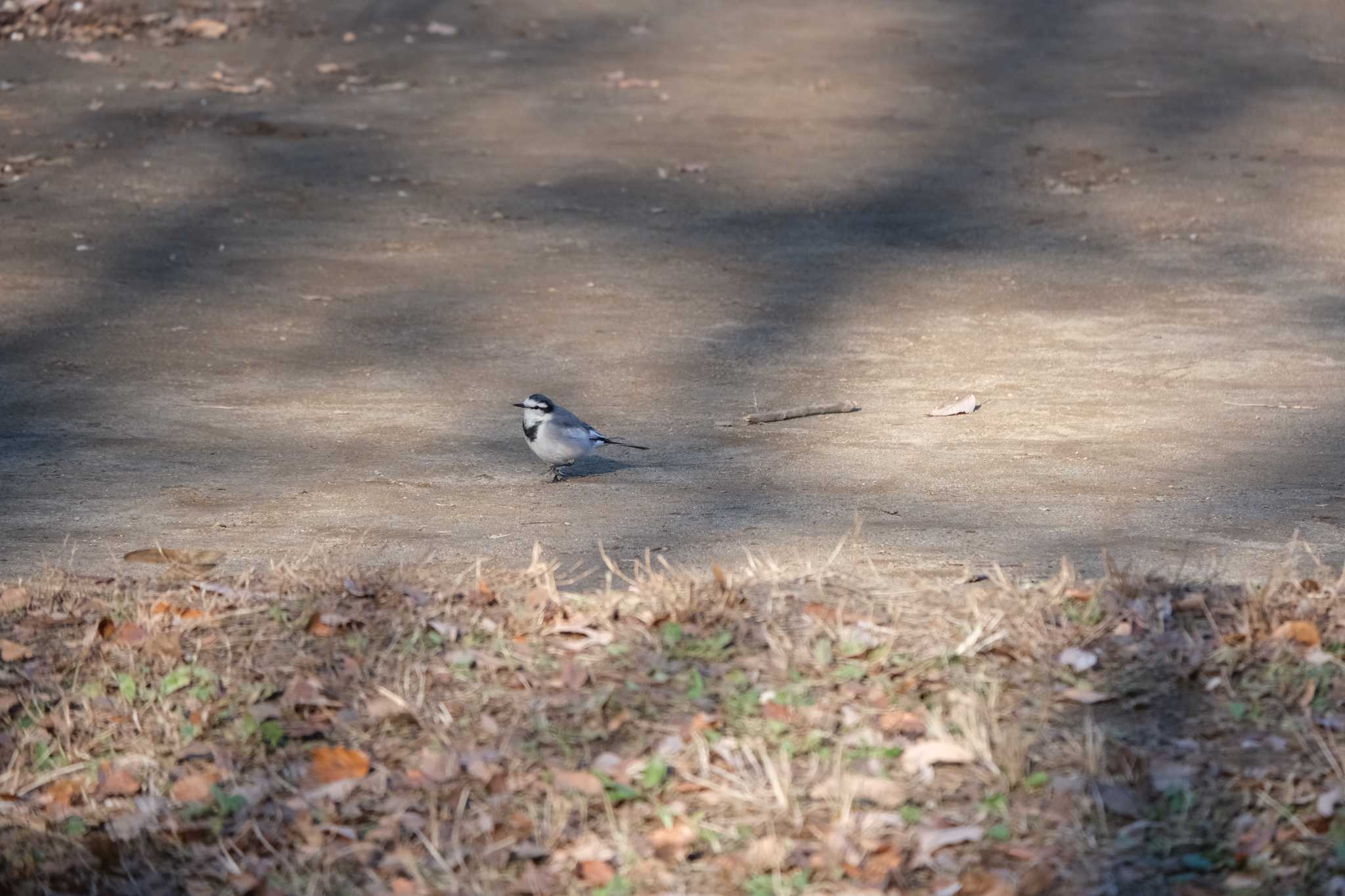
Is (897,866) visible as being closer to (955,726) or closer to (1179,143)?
(955,726)

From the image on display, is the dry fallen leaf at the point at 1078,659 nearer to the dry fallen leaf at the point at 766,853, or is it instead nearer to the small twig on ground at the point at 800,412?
the dry fallen leaf at the point at 766,853

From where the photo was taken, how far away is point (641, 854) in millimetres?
3564

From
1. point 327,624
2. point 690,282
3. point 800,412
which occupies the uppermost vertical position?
point 327,624

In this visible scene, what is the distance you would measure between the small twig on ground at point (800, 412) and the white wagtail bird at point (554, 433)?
145cm

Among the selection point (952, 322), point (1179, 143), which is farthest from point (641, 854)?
point (1179, 143)

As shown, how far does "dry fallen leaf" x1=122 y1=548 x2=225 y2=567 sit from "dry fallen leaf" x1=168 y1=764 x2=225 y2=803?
142 cm

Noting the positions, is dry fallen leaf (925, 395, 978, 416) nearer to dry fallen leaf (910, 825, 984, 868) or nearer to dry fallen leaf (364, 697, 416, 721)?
dry fallen leaf (364, 697, 416, 721)

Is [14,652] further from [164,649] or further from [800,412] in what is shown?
[800,412]

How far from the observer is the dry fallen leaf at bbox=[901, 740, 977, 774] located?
372 cm

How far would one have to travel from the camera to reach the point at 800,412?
28.1ft

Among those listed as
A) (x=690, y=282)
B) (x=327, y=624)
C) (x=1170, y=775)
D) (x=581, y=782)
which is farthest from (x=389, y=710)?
(x=690, y=282)

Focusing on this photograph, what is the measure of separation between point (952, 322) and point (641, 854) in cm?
790

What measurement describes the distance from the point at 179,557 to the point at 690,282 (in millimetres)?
6917

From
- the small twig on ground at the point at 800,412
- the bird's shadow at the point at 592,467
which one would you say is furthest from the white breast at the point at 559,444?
the small twig on ground at the point at 800,412
